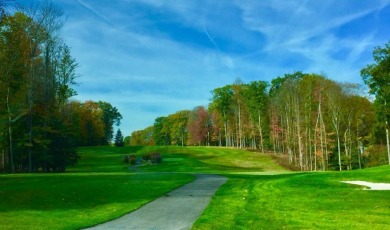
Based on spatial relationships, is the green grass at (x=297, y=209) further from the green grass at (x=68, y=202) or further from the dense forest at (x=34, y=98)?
the dense forest at (x=34, y=98)

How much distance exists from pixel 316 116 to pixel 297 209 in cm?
5359

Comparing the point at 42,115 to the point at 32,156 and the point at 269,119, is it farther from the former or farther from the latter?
the point at 269,119

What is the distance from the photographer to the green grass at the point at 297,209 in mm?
11484

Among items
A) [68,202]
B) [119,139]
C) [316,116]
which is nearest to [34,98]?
[68,202]

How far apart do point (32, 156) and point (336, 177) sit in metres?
29.0


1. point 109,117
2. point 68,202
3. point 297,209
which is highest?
point 109,117

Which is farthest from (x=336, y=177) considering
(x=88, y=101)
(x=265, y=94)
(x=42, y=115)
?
(x=88, y=101)

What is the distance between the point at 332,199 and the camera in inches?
695

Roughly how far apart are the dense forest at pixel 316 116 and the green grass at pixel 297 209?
116 feet

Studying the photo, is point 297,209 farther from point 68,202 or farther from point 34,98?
point 34,98

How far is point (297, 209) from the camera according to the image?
48.8 ft

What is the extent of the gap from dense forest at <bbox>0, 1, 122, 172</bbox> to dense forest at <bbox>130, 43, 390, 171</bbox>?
119ft

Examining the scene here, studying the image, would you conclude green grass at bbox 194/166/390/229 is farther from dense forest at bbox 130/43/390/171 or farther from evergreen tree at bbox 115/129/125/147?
evergreen tree at bbox 115/129/125/147

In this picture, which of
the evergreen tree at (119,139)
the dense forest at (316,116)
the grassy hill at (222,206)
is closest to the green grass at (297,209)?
the grassy hill at (222,206)
